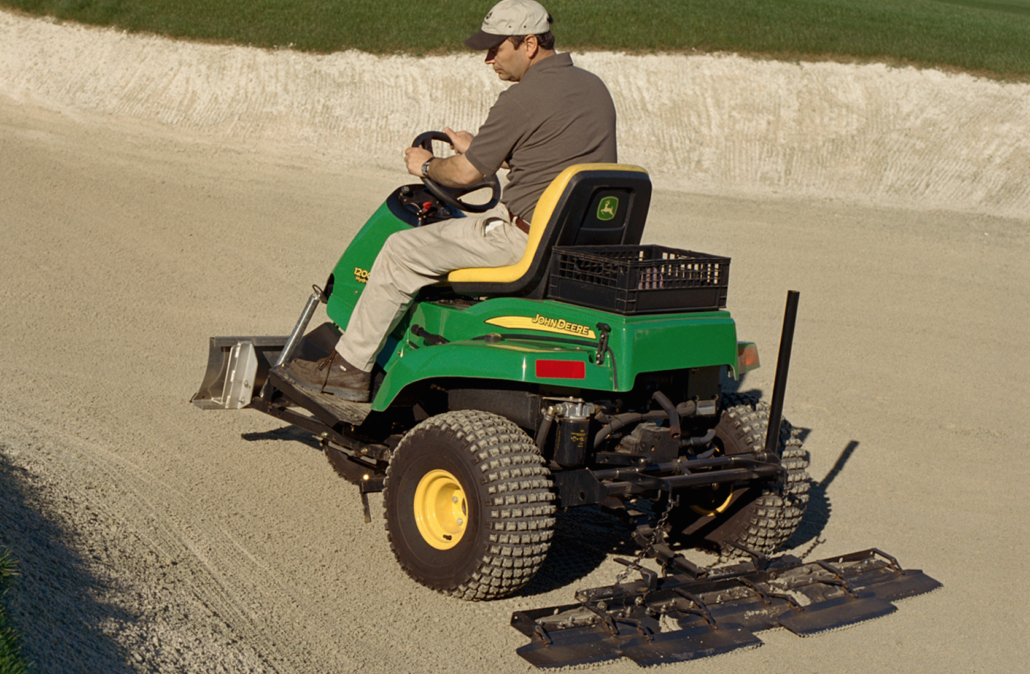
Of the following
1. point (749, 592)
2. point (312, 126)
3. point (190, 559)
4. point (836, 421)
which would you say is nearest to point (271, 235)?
point (312, 126)

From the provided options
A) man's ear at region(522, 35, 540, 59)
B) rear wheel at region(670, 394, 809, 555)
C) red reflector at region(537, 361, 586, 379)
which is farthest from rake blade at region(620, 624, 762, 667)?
man's ear at region(522, 35, 540, 59)

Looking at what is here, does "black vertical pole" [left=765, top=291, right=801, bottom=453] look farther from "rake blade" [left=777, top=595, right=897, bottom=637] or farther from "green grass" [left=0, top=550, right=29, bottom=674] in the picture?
"green grass" [left=0, top=550, right=29, bottom=674]

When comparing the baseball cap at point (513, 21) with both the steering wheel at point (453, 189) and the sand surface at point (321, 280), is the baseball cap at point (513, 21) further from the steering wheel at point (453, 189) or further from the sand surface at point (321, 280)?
the sand surface at point (321, 280)

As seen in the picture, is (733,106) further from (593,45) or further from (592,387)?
(592,387)

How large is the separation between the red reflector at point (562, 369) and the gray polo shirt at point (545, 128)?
2.63 ft

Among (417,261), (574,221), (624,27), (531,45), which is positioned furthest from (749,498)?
(624,27)

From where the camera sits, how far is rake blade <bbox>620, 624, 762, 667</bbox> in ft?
12.6

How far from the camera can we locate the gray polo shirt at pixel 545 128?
175 inches

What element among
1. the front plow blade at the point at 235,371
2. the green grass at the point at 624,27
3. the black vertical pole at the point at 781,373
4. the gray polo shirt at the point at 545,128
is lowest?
the front plow blade at the point at 235,371

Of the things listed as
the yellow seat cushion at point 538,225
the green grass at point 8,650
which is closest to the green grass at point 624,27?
the yellow seat cushion at point 538,225

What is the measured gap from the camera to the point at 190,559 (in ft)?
14.4

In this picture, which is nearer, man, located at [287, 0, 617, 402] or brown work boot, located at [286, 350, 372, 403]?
man, located at [287, 0, 617, 402]

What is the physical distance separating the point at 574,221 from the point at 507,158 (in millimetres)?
492

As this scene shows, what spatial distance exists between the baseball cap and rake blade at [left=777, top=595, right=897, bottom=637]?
2.65 metres
